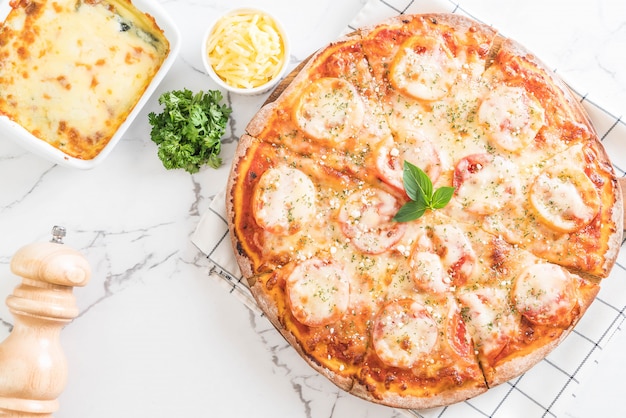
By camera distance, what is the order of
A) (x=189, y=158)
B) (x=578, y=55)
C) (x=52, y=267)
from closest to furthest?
(x=52, y=267) → (x=189, y=158) → (x=578, y=55)

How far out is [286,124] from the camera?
3.87 meters

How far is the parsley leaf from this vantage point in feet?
11.9

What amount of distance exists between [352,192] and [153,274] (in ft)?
4.42

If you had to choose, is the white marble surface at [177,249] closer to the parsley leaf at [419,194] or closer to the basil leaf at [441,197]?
the parsley leaf at [419,194]

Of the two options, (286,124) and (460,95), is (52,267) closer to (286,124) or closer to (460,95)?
(286,124)

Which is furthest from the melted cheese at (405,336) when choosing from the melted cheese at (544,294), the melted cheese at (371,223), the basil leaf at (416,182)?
the basil leaf at (416,182)

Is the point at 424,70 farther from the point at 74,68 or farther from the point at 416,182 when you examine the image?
the point at 74,68

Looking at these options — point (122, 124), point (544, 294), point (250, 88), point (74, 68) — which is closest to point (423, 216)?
point (544, 294)

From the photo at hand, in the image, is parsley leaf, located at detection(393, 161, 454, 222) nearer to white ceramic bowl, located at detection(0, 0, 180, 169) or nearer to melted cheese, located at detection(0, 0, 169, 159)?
white ceramic bowl, located at detection(0, 0, 180, 169)

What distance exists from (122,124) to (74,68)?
1.32 feet

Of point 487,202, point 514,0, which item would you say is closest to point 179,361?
point 487,202

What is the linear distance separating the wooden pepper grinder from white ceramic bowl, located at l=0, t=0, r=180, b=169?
50 centimetres

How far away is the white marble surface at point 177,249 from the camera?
13.8ft

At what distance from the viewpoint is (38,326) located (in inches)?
153
